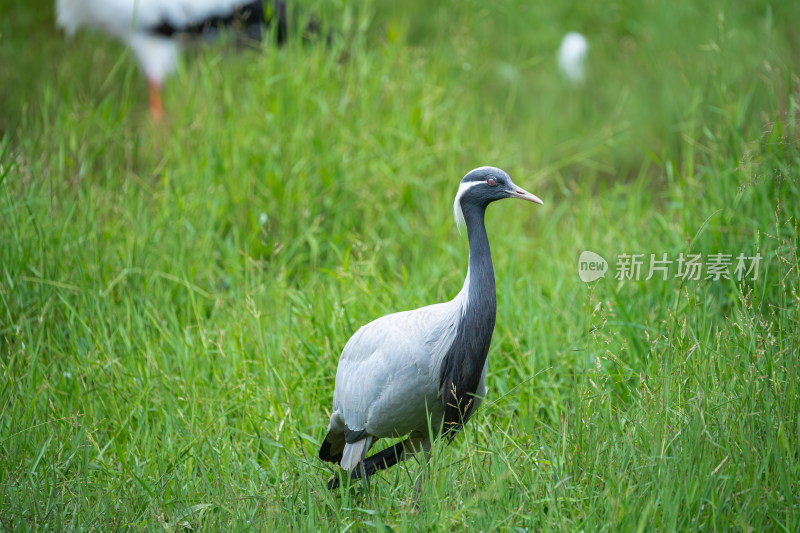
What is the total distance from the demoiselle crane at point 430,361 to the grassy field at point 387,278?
167 mm

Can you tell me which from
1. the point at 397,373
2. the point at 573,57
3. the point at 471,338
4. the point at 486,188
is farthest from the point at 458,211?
the point at 573,57

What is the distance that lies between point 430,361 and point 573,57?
16.8 feet

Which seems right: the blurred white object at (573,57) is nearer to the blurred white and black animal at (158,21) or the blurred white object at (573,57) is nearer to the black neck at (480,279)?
the blurred white and black animal at (158,21)

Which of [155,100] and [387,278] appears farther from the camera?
[155,100]

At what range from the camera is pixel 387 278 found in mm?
4637

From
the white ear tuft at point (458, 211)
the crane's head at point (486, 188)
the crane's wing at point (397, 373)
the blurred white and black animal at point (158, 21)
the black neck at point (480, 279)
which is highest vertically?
the blurred white and black animal at point (158, 21)

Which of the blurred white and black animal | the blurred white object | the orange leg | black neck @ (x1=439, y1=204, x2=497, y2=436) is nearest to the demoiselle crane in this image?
black neck @ (x1=439, y1=204, x2=497, y2=436)

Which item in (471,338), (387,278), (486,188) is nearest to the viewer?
(471,338)

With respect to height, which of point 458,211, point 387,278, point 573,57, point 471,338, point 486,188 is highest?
point 573,57

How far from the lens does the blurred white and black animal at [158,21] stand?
611 cm

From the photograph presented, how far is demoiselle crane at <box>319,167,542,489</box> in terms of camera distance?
9.19 feet

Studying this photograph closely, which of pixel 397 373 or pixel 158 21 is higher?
pixel 158 21

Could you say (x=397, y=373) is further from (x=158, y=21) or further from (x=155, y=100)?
(x=158, y=21)

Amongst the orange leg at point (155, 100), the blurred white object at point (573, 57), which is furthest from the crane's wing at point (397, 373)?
the blurred white object at point (573, 57)
